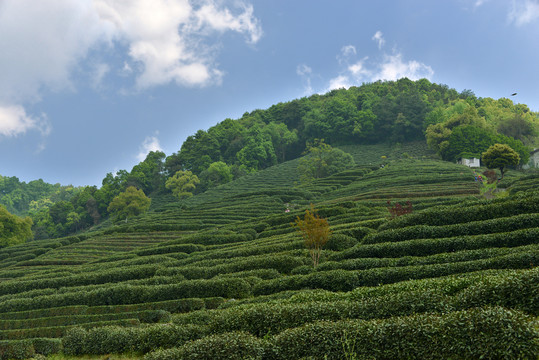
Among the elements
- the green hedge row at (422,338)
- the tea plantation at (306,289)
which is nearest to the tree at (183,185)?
the tea plantation at (306,289)

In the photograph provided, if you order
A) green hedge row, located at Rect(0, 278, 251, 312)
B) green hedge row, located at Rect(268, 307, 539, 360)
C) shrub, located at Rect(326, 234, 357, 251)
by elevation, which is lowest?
green hedge row, located at Rect(0, 278, 251, 312)

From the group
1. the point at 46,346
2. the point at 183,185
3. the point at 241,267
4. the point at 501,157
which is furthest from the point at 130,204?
the point at 501,157

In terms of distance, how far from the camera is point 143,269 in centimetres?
3462

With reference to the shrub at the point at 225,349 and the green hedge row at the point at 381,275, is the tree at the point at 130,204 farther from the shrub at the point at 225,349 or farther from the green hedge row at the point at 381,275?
the shrub at the point at 225,349

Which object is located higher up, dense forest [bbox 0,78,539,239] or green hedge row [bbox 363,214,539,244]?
dense forest [bbox 0,78,539,239]

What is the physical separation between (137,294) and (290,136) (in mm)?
114931

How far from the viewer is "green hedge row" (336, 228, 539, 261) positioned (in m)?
22.2

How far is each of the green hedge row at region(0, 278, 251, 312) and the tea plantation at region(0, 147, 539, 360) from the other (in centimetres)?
9

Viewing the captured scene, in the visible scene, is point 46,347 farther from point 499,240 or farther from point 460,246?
point 499,240

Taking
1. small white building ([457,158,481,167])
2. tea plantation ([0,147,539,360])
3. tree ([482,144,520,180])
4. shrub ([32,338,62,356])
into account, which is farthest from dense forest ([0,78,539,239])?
shrub ([32,338,62,356])

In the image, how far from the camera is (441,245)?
24078 millimetres

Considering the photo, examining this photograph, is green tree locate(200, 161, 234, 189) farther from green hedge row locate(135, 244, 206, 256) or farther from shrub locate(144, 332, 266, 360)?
shrub locate(144, 332, 266, 360)

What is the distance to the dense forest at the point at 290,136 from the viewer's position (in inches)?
4584

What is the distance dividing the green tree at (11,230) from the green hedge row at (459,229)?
74.8 m
